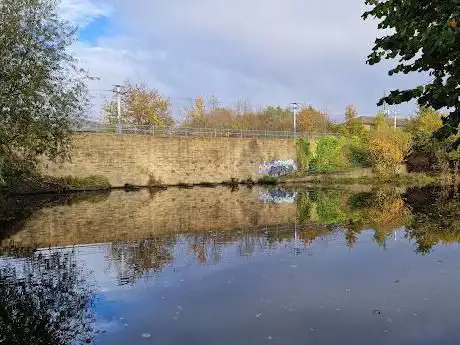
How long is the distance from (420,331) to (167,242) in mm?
8052

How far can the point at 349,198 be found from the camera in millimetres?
25250

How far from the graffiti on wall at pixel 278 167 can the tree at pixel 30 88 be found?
80.7ft

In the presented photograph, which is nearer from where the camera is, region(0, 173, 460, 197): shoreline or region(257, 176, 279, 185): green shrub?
region(0, 173, 460, 197): shoreline

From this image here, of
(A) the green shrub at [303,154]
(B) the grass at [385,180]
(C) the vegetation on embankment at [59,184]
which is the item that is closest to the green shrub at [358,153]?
(B) the grass at [385,180]

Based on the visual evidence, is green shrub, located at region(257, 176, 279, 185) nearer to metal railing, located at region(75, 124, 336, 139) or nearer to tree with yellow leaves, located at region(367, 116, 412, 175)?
metal railing, located at region(75, 124, 336, 139)

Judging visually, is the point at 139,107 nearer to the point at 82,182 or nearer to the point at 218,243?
the point at 82,182

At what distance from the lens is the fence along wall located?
101 ft

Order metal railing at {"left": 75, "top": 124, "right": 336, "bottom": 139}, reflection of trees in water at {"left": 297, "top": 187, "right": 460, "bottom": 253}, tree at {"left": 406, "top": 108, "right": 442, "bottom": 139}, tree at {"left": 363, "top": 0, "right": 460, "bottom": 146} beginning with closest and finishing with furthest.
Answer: tree at {"left": 363, "top": 0, "right": 460, "bottom": 146}, reflection of trees in water at {"left": 297, "top": 187, "right": 460, "bottom": 253}, metal railing at {"left": 75, "top": 124, "right": 336, "bottom": 139}, tree at {"left": 406, "top": 108, "right": 442, "bottom": 139}

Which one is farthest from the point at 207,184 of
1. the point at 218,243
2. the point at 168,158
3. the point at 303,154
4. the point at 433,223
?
the point at 218,243

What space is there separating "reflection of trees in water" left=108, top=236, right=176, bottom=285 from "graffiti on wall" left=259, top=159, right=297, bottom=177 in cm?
2655

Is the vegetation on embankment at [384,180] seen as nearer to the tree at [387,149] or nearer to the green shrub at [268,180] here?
the tree at [387,149]

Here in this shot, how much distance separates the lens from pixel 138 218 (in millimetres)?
17531

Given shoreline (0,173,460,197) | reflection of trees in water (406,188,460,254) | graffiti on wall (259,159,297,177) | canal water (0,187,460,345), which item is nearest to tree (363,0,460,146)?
canal water (0,187,460,345)

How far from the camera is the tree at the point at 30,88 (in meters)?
14.3
